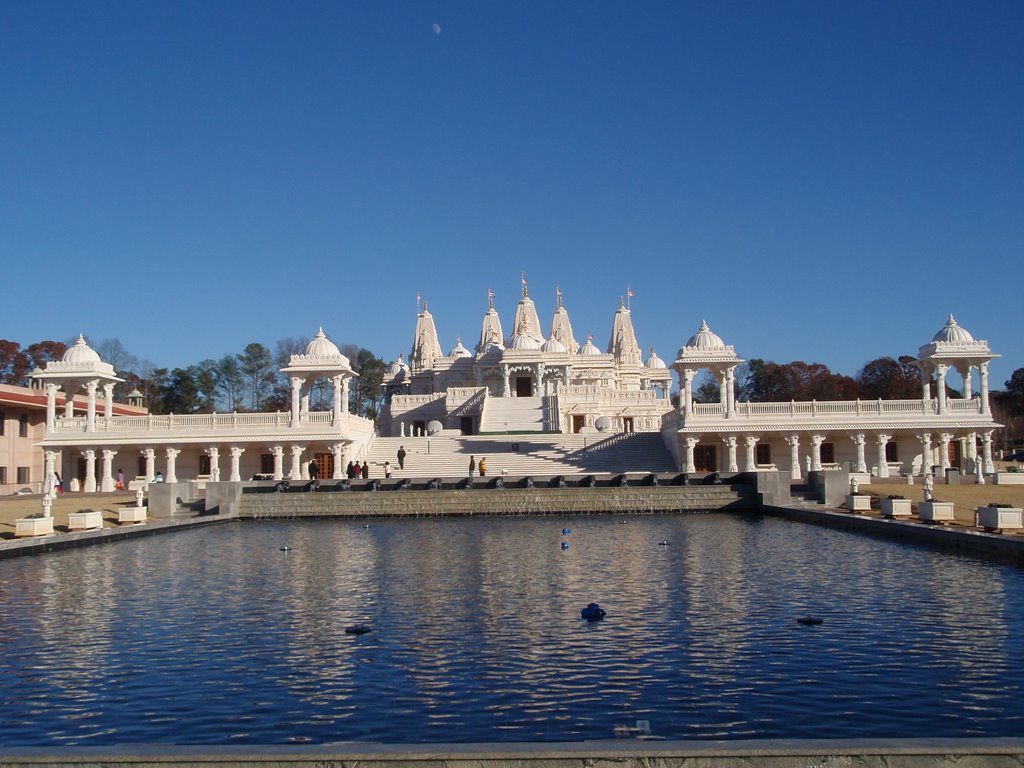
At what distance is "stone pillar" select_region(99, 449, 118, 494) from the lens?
5122 cm

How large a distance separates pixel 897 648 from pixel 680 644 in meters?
2.58

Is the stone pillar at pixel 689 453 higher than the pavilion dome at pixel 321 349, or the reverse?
the pavilion dome at pixel 321 349

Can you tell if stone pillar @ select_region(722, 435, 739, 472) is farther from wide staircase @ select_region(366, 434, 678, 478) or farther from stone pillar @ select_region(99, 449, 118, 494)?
stone pillar @ select_region(99, 449, 118, 494)

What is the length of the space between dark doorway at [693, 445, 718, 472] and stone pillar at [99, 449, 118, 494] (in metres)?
29.8

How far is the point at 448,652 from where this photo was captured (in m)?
12.2

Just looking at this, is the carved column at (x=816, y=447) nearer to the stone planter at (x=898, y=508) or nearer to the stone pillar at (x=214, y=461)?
the stone planter at (x=898, y=508)

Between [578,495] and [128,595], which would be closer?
[128,595]

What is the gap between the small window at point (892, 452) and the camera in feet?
174

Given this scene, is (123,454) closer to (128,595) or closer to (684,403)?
(684,403)

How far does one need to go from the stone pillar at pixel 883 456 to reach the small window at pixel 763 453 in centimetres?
557

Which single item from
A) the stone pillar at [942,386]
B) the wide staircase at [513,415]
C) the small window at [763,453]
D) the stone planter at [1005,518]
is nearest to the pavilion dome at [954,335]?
the stone pillar at [942,386]

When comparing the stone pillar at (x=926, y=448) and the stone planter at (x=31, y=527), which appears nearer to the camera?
the stone planter at (x=31, y=527)

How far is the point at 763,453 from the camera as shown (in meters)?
53.2

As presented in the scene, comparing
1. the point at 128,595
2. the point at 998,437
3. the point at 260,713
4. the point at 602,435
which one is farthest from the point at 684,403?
the point at 998,437
